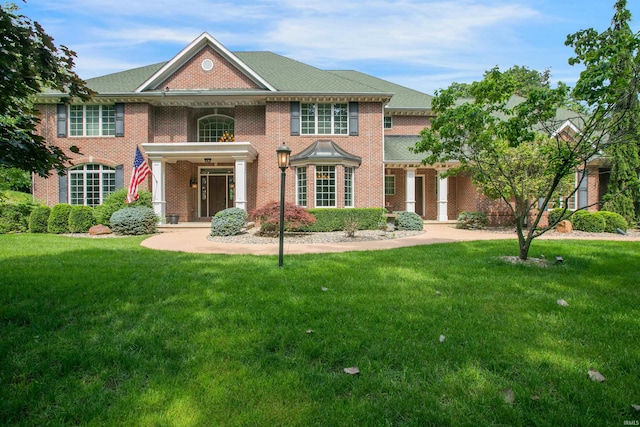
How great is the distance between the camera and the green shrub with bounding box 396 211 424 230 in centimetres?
1538

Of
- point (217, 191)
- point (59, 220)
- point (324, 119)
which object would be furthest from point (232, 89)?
point (59, 220)

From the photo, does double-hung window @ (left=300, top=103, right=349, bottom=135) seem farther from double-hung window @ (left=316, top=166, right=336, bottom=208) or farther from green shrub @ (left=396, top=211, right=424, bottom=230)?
green shrub @ (left=396, top=211, right=424, bottom=230)

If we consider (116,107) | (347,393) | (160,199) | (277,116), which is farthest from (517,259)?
(116,107)

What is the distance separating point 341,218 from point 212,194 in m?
8.05

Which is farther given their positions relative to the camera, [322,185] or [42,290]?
[322,185]

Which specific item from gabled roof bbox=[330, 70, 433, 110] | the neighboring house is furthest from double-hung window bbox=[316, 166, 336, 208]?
A: gabled roof bbox=[330, 70, 433, 110]

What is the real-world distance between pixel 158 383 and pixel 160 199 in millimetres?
15012

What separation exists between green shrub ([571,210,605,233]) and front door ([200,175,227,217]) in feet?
54.6

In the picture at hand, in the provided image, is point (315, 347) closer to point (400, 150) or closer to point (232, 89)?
point (232, 89)

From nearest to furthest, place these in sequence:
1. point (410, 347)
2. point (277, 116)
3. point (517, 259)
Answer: point (410, 347) < point (517, 259) < point (277, 116)

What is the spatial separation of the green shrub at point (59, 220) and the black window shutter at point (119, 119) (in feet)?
14.6

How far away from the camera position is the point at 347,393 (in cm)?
266

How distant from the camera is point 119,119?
56.8ft

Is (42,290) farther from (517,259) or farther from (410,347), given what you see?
(517,259)
